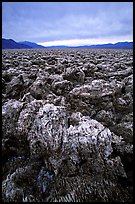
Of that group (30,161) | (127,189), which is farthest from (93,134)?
(30,161)

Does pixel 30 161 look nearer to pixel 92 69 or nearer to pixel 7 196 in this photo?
pixel 7 196

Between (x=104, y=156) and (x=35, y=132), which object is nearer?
(x=104, y=156)

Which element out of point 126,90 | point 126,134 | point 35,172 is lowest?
point 35,172

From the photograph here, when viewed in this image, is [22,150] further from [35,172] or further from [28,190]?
[28,190]

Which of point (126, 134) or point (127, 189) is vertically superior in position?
point (126, 134)

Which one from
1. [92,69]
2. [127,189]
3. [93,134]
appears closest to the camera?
[127,189]

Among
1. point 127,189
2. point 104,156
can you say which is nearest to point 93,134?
point 104,156

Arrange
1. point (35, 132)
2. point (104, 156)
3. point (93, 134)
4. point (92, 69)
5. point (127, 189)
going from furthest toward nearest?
point (92, 69), point (35, 132), point (93, 134), point (104, 156), point (127, 189)

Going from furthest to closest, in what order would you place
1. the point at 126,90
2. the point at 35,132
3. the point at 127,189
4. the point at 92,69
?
the point at 92,69
the point at 126,90
the point at 35,132
the point at 127,189

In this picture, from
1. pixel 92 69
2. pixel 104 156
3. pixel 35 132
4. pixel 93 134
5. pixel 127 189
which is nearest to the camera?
pixel 127 189

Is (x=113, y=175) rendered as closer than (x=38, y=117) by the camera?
Yes
